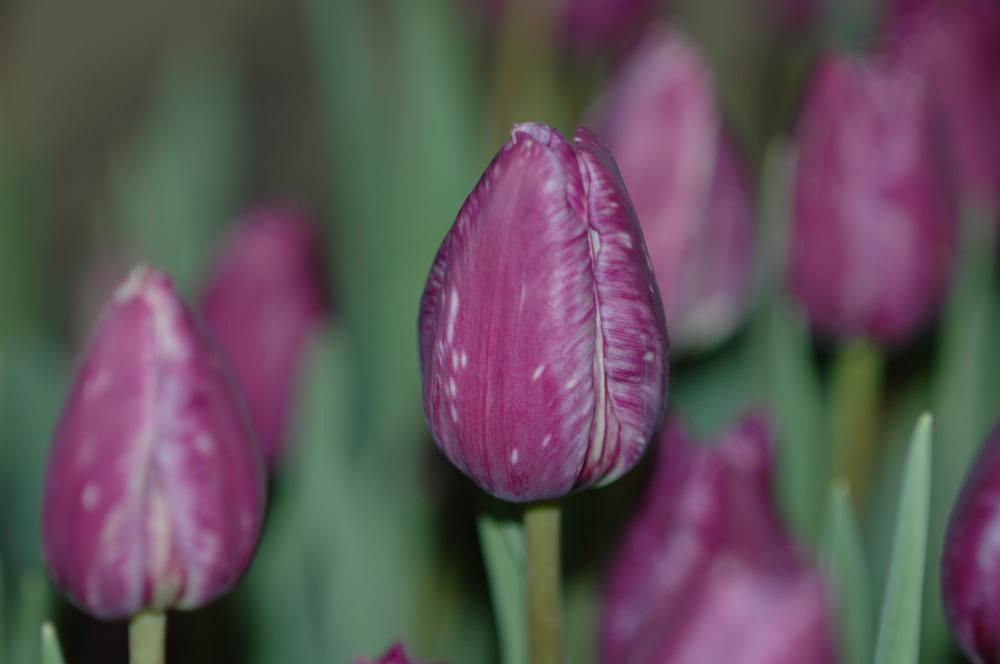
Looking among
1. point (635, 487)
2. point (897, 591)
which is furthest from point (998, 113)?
point (897, 591)

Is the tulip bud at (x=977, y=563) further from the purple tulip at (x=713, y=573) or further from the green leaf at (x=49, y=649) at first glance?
the green leaf at (x=49, y=649)

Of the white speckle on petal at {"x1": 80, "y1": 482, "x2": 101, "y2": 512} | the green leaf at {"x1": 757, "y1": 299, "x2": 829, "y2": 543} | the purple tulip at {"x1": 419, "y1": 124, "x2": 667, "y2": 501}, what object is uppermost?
the purple tulip at {"x1": 419, "y1": 124, "x2": 667, "y2": 501}

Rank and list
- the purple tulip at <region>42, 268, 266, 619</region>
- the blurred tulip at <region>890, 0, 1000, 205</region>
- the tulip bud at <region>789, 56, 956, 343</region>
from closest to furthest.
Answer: the purple tulip at <region>42, 268, 266, 619</region> → the tulip bud at <region>789, 56, 956, 343</region> → the blurred tulip at <region>890, 0, 1000, 205</region>

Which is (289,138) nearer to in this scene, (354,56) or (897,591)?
(354,56)

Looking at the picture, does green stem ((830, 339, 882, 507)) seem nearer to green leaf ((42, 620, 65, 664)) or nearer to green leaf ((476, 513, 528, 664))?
green leaf ((476, 513, 528, 664))

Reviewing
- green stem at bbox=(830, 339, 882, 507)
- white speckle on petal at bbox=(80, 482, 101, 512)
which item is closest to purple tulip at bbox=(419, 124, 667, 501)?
white speckle on petal at bbox=(80, 482, 101, 512)

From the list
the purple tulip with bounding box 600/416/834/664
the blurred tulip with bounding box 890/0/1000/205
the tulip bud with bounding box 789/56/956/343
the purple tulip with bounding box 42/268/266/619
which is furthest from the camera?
the blurred tulip with bounding box 890/0/1000/205

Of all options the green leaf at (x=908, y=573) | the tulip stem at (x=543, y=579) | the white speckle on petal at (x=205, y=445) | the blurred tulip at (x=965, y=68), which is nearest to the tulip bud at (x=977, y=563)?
the green leaf at (x=908, y=573)

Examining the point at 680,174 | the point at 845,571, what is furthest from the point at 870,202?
the point at 845,571
